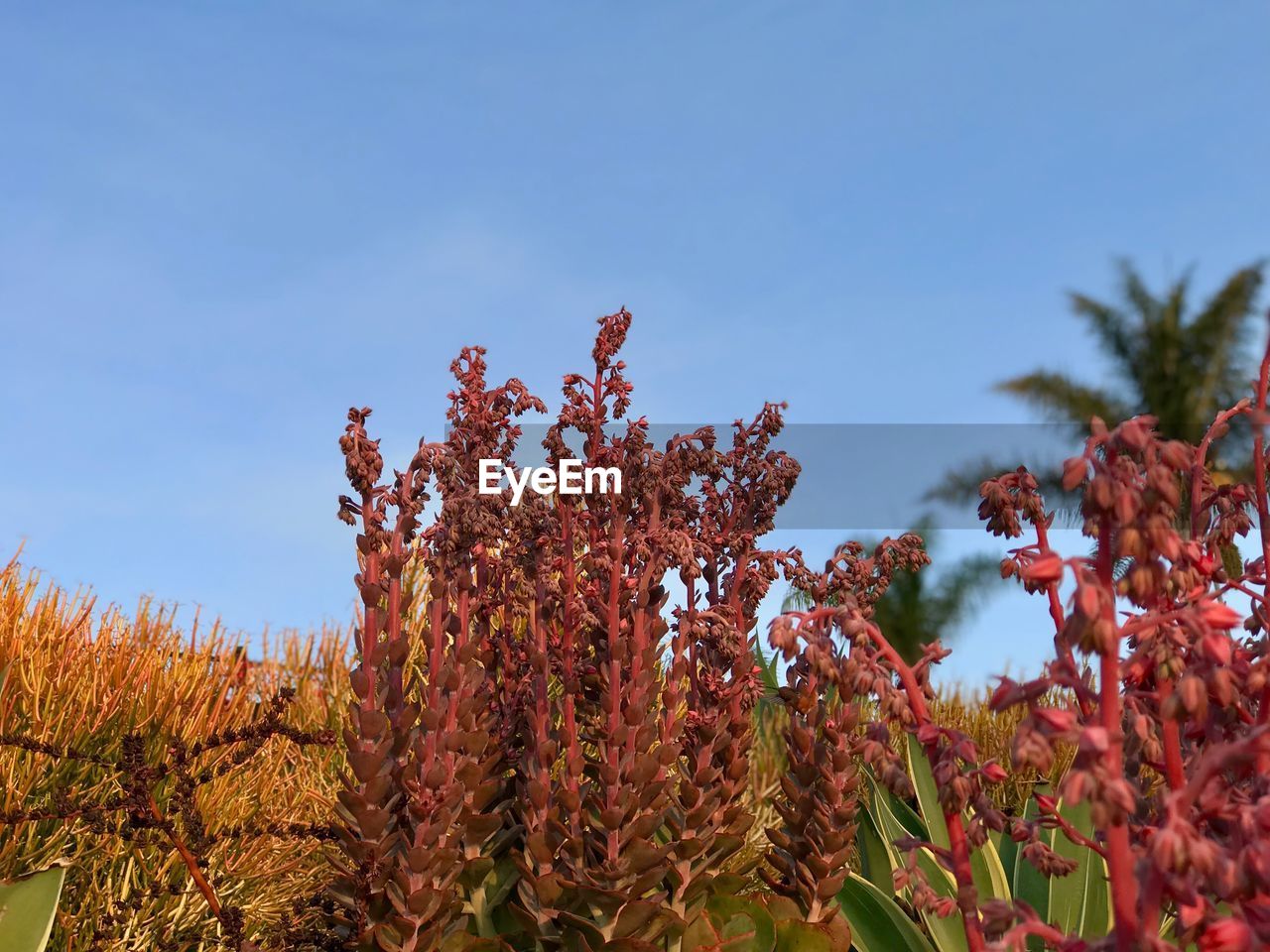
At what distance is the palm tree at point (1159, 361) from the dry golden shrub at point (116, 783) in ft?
88.4

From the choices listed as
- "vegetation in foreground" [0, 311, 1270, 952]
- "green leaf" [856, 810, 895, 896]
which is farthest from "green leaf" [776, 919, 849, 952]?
"green leaf" [856, 810, 895, 896]

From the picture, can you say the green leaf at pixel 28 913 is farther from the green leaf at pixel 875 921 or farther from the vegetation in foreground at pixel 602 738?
the green leaf at pixel 875 921

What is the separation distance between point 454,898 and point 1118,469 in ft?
7.76

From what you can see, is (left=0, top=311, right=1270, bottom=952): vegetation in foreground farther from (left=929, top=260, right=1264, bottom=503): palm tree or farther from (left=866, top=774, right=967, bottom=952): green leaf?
(left=929, top=260, right=1264, bottom=503): palm tree

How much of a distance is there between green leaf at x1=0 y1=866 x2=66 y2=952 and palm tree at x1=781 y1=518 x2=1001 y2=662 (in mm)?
24725

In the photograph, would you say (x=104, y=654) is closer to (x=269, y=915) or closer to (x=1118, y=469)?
(x=269, y=915)

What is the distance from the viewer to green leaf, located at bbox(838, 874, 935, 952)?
372 cm

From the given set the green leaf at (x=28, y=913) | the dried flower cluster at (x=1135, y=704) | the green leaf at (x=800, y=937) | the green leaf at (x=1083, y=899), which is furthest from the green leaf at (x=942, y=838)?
the green leaf at (x=28, y=913)

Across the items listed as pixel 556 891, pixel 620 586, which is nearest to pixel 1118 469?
pixel 620 586

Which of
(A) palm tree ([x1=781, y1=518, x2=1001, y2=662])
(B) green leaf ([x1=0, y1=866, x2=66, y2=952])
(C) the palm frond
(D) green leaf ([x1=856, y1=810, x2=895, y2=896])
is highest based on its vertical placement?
(C) the palm frond

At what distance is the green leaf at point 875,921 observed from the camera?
12.2 ft

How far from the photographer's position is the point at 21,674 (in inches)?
229

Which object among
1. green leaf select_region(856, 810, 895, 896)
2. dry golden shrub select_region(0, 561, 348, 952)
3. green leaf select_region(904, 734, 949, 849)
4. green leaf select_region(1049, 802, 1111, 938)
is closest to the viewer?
green leaf select_region(1049, 802, 1111, 938)

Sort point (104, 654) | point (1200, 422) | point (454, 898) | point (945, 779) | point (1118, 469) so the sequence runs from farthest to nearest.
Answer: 1. point (1200, 422)
2. point (104, 654)
3. point (454, 898)
4. point (945, 779)
5. point (1118, 469)
